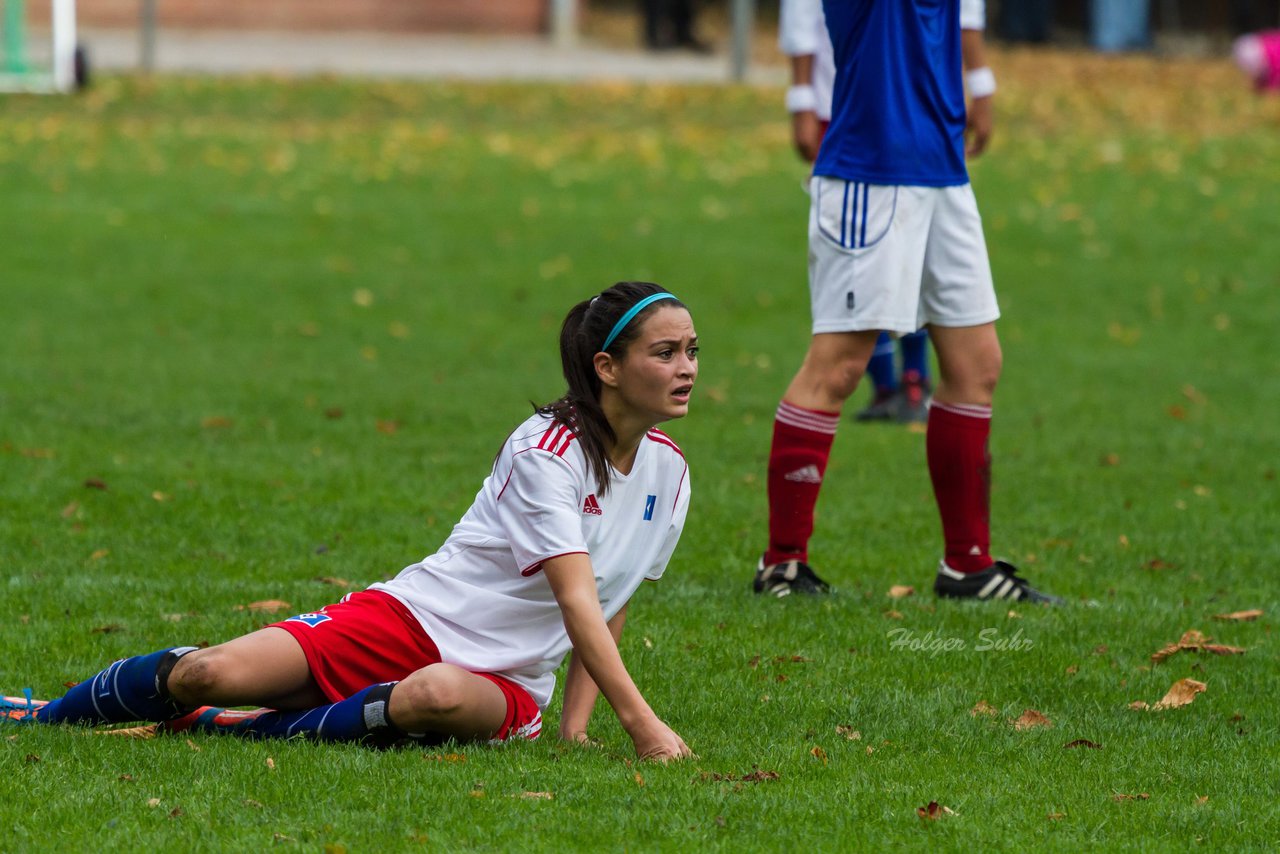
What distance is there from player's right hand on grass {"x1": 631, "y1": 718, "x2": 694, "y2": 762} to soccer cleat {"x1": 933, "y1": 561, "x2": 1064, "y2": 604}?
218 centimetres

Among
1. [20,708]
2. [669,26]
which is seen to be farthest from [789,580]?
[669,26]

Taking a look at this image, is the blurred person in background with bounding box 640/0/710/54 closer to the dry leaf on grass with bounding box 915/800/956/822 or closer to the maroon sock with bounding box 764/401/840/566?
the maroon sock with bounding box 764/401/840/566

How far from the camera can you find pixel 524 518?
4.20 m

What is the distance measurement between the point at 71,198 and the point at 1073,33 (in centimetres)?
2096

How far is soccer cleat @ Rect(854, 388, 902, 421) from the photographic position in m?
9.74

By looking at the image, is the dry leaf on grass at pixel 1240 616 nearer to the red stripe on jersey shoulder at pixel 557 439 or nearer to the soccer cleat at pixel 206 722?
the red stripe on jersey shoulder at pixel 557 439

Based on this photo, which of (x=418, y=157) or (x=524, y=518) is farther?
(x=418, y=157)

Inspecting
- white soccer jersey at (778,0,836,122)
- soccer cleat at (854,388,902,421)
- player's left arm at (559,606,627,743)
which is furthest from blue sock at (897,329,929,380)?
player's left arm at (559,606,627,743)

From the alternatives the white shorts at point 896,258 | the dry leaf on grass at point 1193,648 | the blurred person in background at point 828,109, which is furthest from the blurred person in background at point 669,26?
the dry leaf on grass at point 1193,648

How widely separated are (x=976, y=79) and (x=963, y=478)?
192 centimetres

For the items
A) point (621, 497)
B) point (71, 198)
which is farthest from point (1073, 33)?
point (621, 497)

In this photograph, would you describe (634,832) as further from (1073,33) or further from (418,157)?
(1073,33)

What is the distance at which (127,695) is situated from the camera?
4352 millimetres

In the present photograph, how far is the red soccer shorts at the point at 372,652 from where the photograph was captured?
4.37 m
